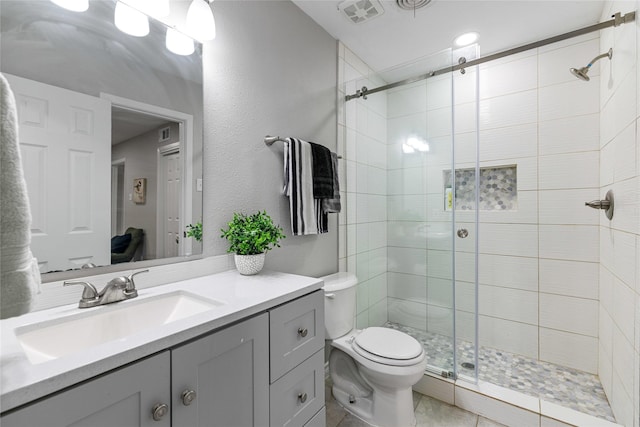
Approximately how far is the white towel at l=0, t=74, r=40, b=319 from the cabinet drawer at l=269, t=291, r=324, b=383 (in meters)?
0.60

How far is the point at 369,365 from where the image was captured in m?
1.52

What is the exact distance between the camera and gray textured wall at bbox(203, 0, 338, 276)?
1.34 meters

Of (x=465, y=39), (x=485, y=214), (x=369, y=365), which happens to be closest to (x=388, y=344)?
(x=369, y=365)

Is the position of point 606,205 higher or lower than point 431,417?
higher

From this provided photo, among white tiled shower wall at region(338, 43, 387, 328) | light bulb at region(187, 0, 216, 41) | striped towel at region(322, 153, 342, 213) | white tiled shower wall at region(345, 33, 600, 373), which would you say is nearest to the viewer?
light bulb at region(187, 0, 216, 41)

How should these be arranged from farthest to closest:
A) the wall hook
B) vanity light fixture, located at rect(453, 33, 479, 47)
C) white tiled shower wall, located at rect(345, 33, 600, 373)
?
vanity light fixture, located at rect(453, 33, 479, 47), white tiled shower wall, located at rect(345, 33, 600, 373), the wall hook

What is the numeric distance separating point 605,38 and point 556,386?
7.21 ft

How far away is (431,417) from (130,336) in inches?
65.2

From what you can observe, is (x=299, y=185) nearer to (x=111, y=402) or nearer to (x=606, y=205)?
(x=111, y=402)

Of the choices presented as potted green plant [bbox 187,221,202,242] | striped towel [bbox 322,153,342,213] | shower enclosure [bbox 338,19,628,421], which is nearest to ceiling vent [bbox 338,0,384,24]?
shower enclosure [bbox 338,19,628,421]

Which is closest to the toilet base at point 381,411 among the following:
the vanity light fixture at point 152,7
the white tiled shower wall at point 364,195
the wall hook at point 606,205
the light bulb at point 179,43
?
the white tiled shower wall at point 364,195

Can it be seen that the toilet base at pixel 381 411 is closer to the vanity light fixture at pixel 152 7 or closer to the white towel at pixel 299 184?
the white towel at pixel 299 184

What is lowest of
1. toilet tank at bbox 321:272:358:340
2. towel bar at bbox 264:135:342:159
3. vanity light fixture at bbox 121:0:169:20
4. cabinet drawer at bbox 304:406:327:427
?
cabinet drawer at bbox 304:406:327:427

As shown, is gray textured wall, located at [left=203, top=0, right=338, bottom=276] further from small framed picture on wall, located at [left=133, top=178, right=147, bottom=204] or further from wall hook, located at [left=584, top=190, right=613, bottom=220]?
wall hook, located at [left=584, top=190, right=613, bottom=220]
